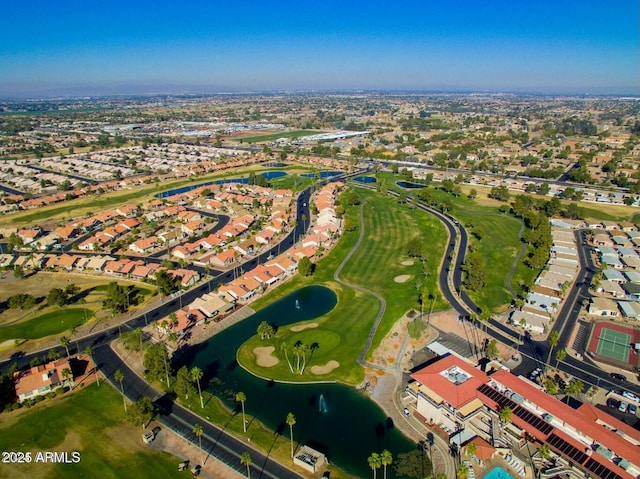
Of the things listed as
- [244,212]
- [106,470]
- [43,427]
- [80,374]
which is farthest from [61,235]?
[106,470]

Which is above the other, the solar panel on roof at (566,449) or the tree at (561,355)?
the solar panel on roof at (566,449)

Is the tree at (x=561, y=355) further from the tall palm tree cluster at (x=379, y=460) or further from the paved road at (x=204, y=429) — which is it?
the paved road at (x=204, y=429)

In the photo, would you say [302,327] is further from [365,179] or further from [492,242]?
[365,179]

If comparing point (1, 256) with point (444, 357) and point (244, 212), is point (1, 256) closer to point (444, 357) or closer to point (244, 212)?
point (244, 212)

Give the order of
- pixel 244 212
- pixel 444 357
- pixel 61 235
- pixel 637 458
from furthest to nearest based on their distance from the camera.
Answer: pixel 244 212, pixel 61 235, pixel 444 357, pixel 637 458

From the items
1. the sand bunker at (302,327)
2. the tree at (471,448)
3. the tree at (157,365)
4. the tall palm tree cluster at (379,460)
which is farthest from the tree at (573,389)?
the tree at (157,365)

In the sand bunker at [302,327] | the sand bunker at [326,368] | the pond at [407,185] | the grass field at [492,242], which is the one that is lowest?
the pond at [407,185]

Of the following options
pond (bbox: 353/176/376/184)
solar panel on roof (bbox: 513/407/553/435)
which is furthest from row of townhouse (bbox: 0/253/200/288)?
pond (bbox: 353/176/376/184)
